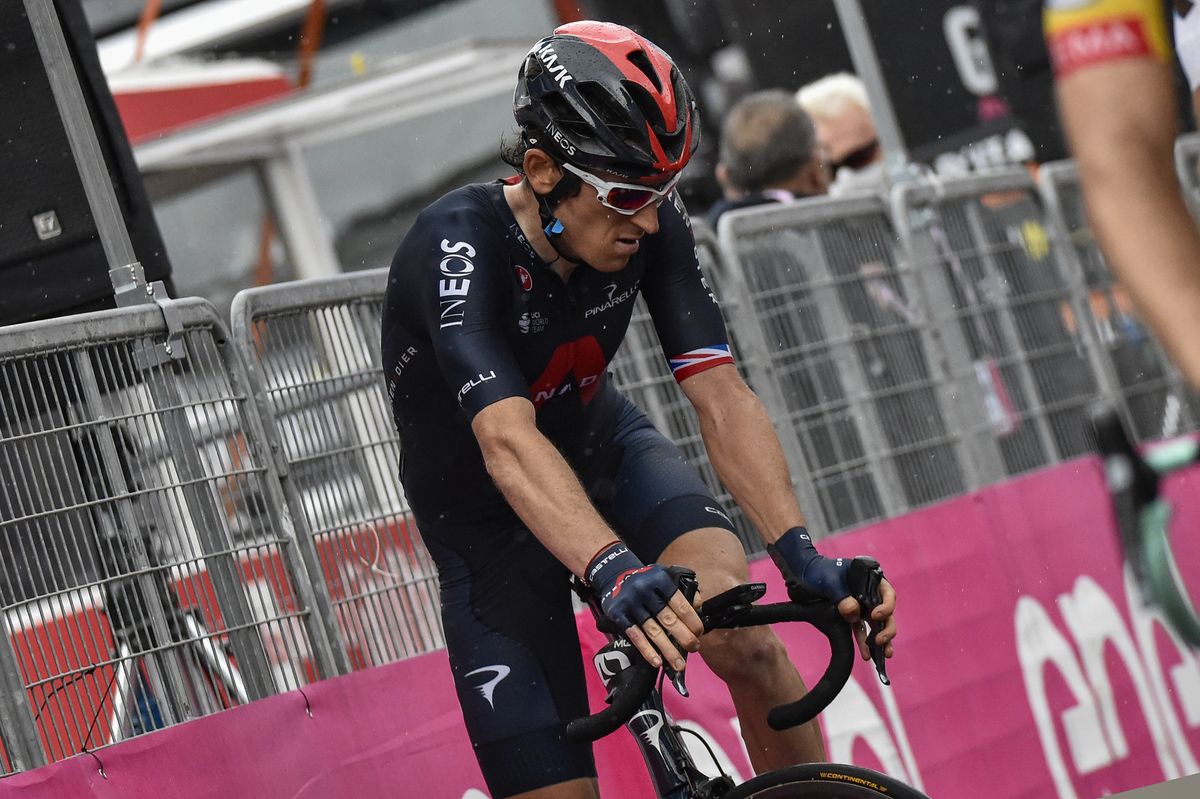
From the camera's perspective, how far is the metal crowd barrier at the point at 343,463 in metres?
5.53

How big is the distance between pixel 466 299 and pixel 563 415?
1.87 ft

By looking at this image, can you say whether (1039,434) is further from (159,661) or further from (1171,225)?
(1171,225)

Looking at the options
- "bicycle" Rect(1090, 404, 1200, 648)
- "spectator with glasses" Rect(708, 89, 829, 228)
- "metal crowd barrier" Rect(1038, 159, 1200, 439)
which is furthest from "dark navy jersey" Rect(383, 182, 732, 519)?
"metal crowd barrier" Rect(1038, 159, 1200, 439)

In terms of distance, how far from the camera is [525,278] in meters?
4.16

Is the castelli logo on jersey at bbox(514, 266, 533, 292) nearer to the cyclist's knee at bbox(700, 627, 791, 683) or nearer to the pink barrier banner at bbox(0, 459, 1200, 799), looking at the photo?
the cyclist's knee at bbox(700, 627, 791, 683)

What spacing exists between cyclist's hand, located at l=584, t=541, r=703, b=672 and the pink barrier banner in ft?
5.94

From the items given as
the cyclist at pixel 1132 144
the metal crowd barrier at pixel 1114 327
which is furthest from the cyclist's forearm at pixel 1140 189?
the metal crowd barrier at pixel 1114 327

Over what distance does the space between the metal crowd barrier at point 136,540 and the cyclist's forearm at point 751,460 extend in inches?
64.9

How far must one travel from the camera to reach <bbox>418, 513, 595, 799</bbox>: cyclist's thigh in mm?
4109

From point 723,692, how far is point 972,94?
645cm

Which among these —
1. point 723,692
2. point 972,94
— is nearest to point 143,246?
point 723,692

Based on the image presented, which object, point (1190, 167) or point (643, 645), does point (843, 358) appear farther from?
point (643, 645)

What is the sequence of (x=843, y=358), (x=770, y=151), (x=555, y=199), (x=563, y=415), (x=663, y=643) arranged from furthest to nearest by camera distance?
1. (x=770, y=151)
2. (x=843, y=358)
3. (x=563, y=415)
4. (x=555, y=199)
5. (x=663, y=643)

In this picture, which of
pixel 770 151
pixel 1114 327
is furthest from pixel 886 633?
pixel 1114 327
